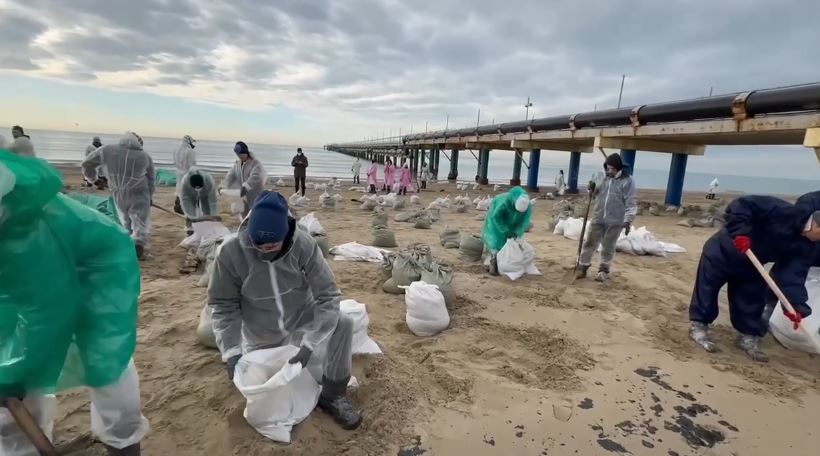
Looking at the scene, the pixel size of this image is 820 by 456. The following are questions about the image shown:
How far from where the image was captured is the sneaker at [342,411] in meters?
2.07

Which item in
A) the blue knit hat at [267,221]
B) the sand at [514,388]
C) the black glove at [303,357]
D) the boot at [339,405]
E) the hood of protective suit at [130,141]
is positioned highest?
the hood of protective suit at [130,141]

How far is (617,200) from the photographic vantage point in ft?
15.1

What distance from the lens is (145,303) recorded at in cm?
343

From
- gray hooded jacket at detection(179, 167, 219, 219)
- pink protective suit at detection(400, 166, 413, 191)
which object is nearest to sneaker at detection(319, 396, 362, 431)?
gray hooded jacket at detection(179, 167, 219, 219)

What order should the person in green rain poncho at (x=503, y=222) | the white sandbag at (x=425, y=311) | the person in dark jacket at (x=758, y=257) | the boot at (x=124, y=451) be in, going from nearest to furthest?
1. the boot at (x=124, y=451)
2. the person in dark jacket at (x=758, y=257)
3. the white sandbag at (x=425, y=311)
4. the person in green rain poncho at (x=503, y=222)

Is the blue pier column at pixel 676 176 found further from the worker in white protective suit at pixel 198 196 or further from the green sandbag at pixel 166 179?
the green sandbag at pixel 166 179

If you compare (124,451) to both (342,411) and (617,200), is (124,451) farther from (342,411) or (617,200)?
(617,200)

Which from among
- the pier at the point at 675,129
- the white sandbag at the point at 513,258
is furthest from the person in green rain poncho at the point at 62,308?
the pier at the point at 675,129

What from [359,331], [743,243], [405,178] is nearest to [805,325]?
[743,243]

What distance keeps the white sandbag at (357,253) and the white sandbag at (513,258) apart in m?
1.42

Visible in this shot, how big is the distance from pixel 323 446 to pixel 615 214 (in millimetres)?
4009

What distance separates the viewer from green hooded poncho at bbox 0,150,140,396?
1.29 metres

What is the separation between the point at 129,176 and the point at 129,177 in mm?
12

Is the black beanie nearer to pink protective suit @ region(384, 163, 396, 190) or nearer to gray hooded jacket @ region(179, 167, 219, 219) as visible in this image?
gray hooded jacket @ region(179, 167, 219, 219)
